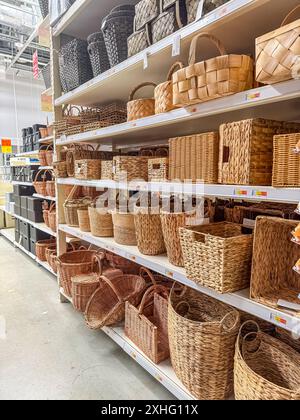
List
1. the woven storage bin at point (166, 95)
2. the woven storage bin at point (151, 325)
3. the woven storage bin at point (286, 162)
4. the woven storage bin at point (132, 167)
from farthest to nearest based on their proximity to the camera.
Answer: the woven storage bin at point (132, 167) < the woven storage bin at point (151, 325) < the woven storage bin at point (166, 95) < the woven storage bin at point (286, 162)

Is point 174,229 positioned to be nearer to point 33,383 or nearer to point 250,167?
point 250,167

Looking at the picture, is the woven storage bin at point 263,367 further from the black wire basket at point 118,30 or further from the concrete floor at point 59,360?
the black wire basket at point 118,30

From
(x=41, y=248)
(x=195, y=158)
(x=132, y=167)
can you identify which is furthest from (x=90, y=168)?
(x=41, y=248)

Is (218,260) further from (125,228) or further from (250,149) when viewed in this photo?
(125,228)

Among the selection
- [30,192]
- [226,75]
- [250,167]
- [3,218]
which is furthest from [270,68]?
[3,218]

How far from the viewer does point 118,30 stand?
181 centimetres

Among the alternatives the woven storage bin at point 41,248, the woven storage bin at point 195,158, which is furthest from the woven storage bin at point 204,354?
the woven storage bin at point 41,248

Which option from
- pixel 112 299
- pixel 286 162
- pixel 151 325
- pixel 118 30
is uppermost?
pixel 118 30

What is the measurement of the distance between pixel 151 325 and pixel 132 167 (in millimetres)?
1020

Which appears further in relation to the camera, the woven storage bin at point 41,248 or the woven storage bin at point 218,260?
the woven storage bin at point 41,248

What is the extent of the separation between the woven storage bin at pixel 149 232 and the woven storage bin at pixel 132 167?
0.86 feet

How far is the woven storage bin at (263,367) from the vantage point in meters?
1.08

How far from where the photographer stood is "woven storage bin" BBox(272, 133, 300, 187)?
1015 millimetres

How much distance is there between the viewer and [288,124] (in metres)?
1.27
